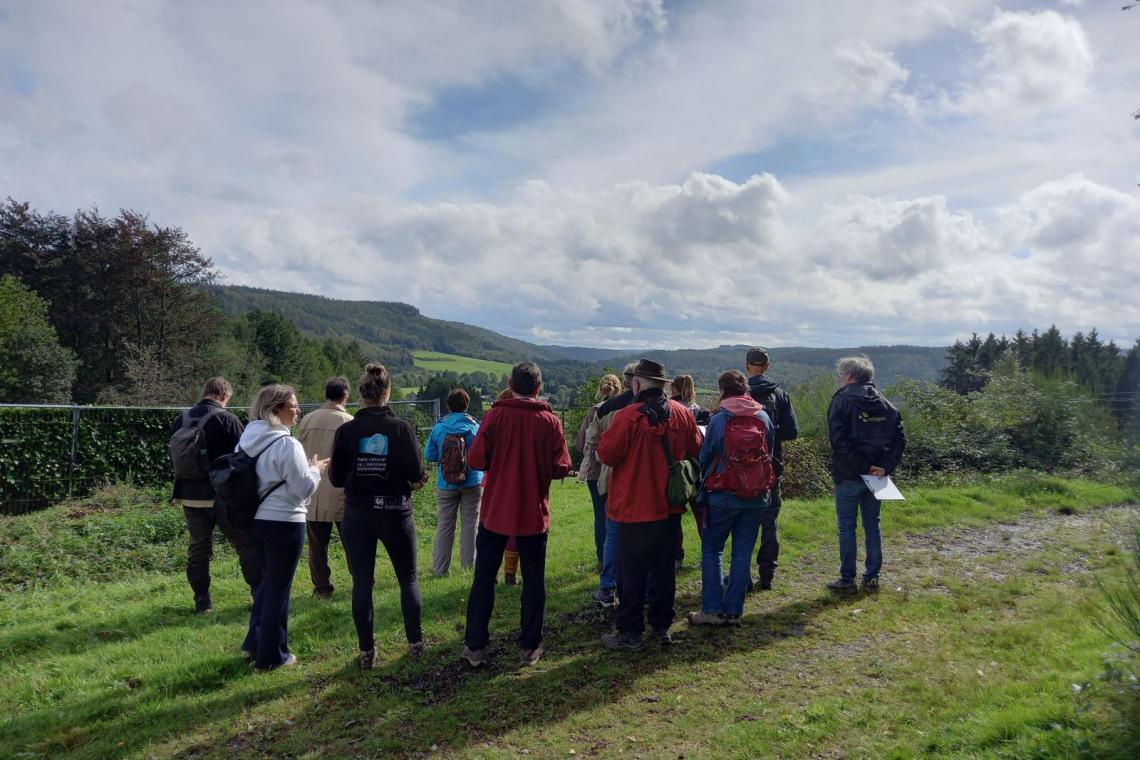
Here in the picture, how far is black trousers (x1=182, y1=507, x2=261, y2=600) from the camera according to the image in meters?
5.03

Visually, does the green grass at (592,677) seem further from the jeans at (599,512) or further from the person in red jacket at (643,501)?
the jeans at (599,512)

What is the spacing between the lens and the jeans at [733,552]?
5223 millimetres

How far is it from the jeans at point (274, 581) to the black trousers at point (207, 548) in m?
0.29

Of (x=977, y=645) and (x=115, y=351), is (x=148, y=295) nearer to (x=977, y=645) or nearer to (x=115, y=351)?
(x=115, y=351)

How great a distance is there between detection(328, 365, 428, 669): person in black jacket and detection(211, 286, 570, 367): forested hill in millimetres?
106593

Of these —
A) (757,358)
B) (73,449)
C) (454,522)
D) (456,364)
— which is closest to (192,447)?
(454,522)

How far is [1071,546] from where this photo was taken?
7.80 meters

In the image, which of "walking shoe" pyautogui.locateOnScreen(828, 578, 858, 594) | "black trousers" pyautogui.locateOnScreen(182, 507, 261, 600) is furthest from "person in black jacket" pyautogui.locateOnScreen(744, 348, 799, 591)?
"black trousers" pyautogui.locateOnScreen(182, 507, 261, 600)

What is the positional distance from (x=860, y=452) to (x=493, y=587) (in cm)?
363

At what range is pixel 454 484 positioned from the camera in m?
6.52

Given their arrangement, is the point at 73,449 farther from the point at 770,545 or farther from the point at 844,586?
the point at 844,586

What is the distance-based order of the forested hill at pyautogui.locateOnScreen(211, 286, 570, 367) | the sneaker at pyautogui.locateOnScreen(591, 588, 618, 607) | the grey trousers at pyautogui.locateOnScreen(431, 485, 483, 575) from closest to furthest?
the sneaker at pyautogui.locateOnScreen(591, 588, 618, 607) < the grey trousers at pyautogui.locateOnScreen(431, 485, 483, 575) < the forested hill at pyautogui.locateOnScreen(211, 286, 570, 367)

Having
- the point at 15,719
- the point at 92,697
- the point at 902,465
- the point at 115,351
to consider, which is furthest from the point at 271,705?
the point at 115,351

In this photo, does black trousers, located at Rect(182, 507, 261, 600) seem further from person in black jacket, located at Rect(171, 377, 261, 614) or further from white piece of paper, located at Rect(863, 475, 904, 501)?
white piece of paper, located at Rect(863, 475, 904, 501)
